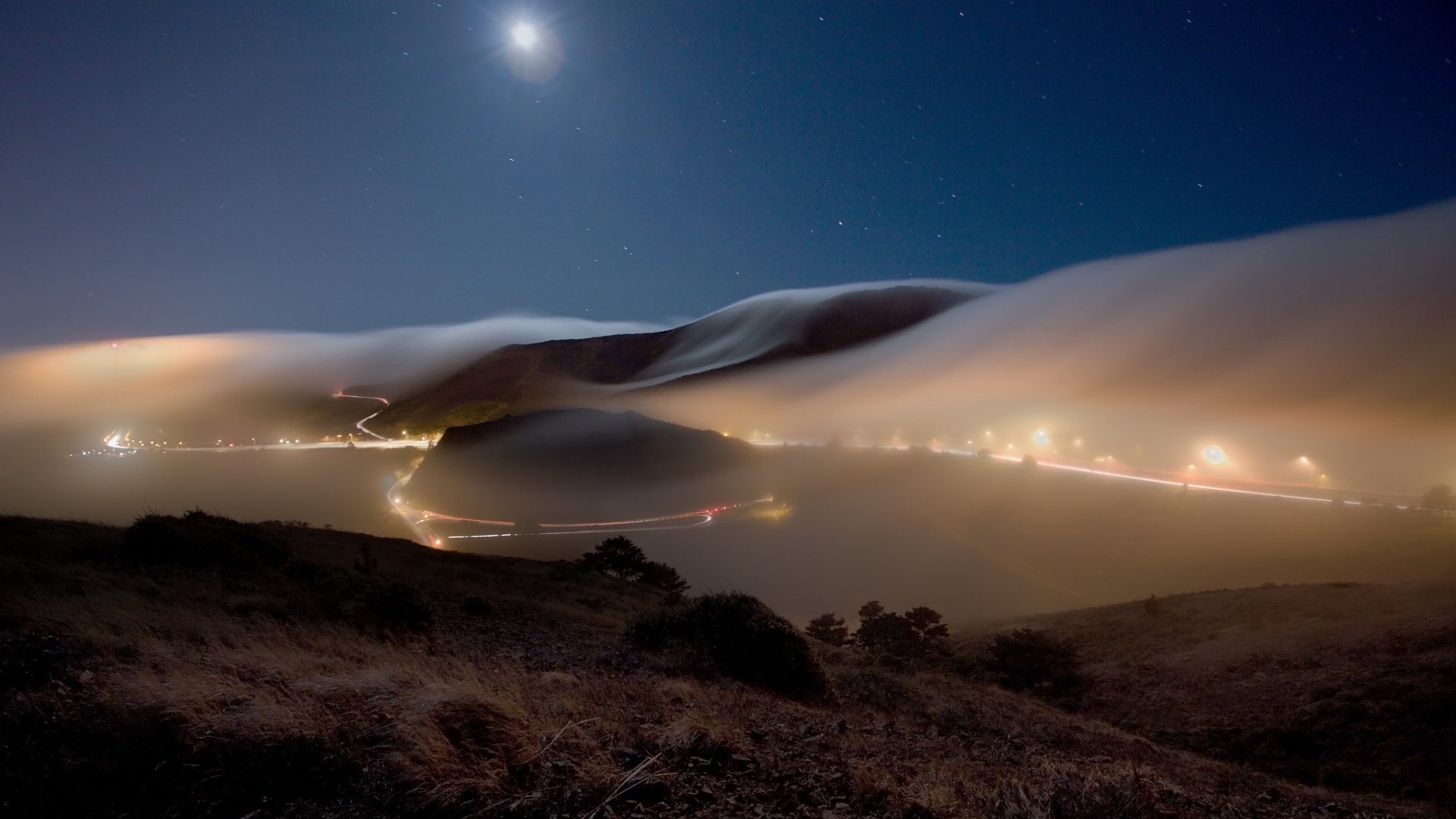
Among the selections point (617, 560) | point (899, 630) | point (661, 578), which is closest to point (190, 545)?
point (617, 560)

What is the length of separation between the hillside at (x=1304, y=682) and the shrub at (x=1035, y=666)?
0.63m

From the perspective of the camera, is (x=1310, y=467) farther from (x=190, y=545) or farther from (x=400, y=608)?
(x=190, y=545)

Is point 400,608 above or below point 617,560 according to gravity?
above

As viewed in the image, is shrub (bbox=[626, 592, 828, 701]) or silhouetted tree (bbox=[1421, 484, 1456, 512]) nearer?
shrub (bbox=[626, 592, 828, 701])

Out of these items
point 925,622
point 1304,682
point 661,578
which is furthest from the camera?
point 661,578

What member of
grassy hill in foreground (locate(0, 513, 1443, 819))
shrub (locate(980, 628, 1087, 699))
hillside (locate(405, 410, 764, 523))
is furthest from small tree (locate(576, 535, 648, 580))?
hillside (locate(405, 410, 764, 523))

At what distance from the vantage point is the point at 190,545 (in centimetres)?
1507

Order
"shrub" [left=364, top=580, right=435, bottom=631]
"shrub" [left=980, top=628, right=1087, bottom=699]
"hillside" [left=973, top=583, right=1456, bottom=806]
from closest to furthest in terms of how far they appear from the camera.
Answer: "hillside" [left=973, top=583, right=1456, bottom=806], "shrub" [left=364, top=580, right=435, bottom=631], "shrub" [left=980, top=628, right=1087, bottom=699]

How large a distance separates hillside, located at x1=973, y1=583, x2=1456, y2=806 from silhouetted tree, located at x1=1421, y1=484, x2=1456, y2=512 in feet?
106

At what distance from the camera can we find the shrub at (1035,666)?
51.9 feet

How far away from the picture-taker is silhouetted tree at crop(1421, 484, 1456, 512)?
40.9 m

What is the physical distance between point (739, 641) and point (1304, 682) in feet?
43.9

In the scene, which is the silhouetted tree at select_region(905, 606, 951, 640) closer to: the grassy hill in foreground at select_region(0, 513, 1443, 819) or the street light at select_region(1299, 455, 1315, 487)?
the grassy hill in foreground at select_region(0, 513, 1443, 819)

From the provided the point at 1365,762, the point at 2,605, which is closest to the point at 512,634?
the point at 2,605
